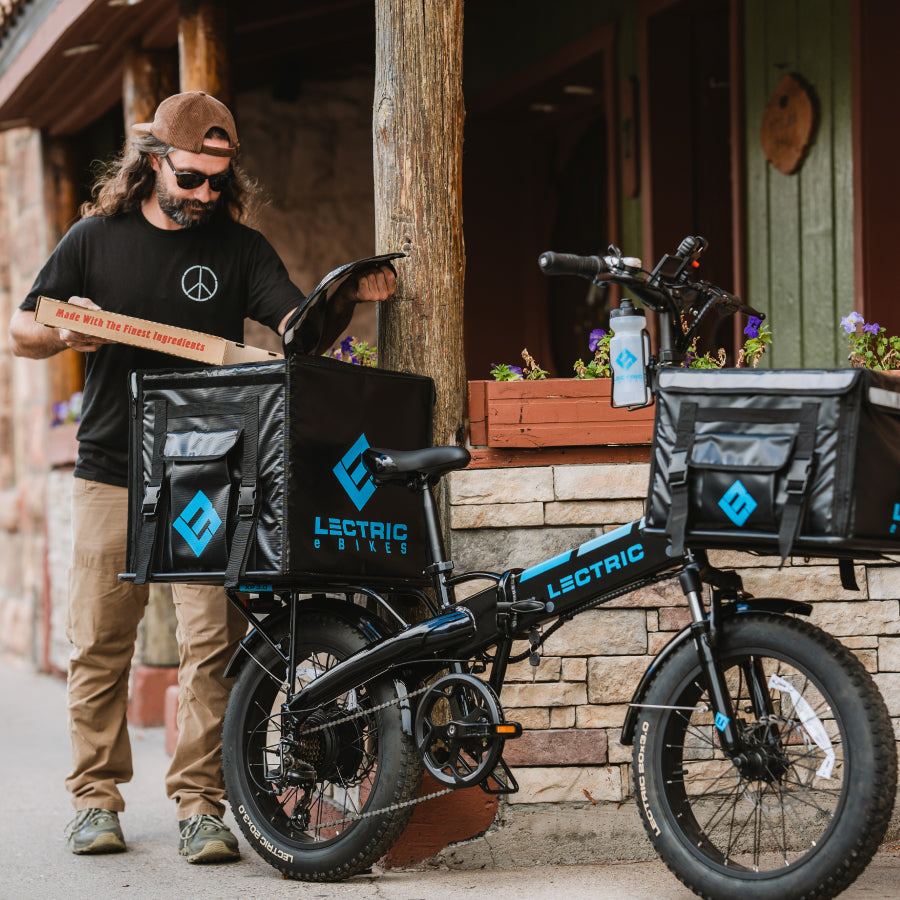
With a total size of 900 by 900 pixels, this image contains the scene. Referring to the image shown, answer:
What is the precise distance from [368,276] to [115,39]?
323cm

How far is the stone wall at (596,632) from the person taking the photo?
3.67m

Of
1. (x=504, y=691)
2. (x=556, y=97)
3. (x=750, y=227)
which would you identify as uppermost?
(x=556, y=97)

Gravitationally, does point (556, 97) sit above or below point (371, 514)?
above

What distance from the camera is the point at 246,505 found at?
10.8 ft

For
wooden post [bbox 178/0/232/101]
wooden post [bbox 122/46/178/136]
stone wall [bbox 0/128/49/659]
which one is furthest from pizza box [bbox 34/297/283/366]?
stone wall [bbox 0/128/49/659]

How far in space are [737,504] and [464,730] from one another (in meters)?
0.88

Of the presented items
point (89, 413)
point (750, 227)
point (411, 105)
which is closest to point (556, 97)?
point (750, 227)

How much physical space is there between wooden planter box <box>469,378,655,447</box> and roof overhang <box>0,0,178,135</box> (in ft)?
9.53

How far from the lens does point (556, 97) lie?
7.51m

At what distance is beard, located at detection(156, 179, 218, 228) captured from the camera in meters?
3.81

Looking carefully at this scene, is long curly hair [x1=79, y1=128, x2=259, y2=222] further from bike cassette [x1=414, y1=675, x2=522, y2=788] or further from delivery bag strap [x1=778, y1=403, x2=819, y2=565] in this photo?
delivery bag strap [x1=778, y1=403, x2=819, y2=565]

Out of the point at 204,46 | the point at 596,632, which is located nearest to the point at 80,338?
the point at 596,632

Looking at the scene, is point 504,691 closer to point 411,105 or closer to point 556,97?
point 411,105

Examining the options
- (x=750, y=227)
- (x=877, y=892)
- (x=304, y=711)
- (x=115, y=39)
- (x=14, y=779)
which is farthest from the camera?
(x=115, y=39)
